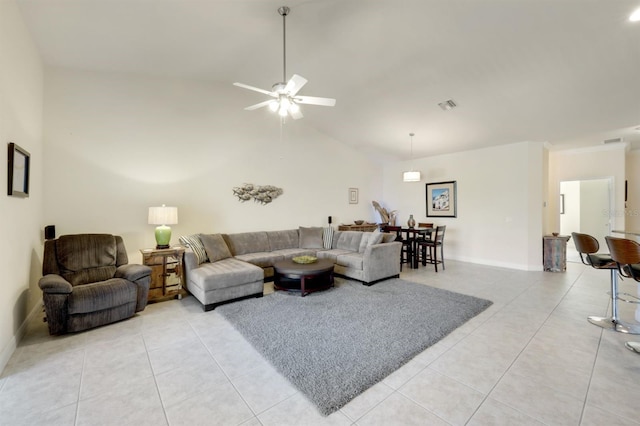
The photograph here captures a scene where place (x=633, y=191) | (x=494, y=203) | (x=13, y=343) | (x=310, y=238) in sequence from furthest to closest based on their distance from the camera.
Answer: (x=633, y=191)
(x=494, y=203)
(x=310, y=238)
(x=13, y=343)

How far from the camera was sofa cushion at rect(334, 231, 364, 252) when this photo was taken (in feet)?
18.2

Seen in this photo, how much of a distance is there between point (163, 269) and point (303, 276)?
200 centimetres

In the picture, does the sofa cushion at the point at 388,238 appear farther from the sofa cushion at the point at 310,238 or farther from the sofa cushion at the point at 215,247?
the sofa cushion at the point at 215,247

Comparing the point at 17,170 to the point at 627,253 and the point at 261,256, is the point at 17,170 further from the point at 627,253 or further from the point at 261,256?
the point at 627,253

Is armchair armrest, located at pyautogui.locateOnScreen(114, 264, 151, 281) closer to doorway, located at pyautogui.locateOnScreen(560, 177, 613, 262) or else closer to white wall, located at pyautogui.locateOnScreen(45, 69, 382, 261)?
white wall, located at pyautogui.locateOnScreen(45, 69, 382, 261)

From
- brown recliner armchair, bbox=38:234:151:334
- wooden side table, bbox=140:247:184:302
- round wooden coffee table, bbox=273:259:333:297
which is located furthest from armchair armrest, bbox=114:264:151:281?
round wooden coffee table, bbox=273:259:333:297

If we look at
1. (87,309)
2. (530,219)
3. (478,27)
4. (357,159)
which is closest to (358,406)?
(87,309)

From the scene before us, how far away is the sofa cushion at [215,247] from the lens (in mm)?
4461

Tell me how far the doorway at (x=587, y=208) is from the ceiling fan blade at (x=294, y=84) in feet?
24.6

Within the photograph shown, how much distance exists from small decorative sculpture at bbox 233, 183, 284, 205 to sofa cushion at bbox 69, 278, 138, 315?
259cm

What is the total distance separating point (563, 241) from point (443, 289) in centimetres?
317

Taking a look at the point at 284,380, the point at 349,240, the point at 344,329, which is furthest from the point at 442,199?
the point at 284,380

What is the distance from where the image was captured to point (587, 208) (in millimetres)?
7500

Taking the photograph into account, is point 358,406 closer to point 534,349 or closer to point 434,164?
point 534,349
